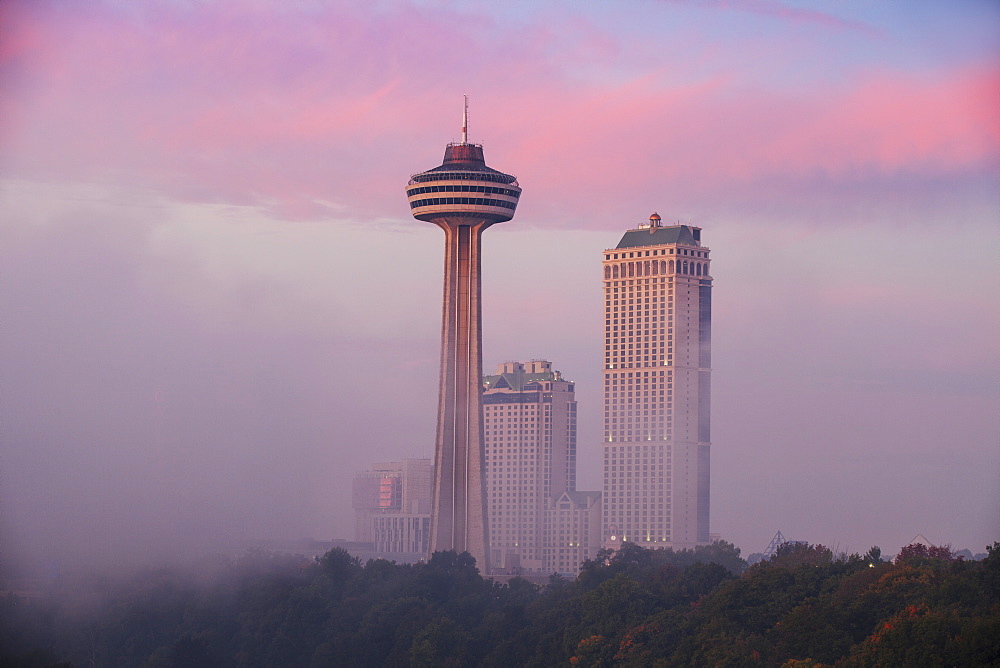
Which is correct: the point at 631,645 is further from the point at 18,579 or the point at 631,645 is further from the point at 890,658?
the point at 18,579

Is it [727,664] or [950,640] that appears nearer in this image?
[950,640]

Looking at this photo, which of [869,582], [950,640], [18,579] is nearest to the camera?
[950,640]

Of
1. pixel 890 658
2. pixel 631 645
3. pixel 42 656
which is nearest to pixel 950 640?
pixel 890 658

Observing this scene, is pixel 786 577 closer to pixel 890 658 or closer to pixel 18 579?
pixel 890 658

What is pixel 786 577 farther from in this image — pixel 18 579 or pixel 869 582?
pixel 18 579

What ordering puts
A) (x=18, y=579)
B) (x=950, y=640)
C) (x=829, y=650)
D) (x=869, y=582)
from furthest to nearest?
(x=18, y=579)
(x=869, y=582)
(x=829, y=650)
(x=950, y=640)

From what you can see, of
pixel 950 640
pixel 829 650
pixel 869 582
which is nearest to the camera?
pixel 950 640

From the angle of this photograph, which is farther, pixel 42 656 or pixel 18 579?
pixel 18 579

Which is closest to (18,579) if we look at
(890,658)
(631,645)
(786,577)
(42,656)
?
(42,656)
